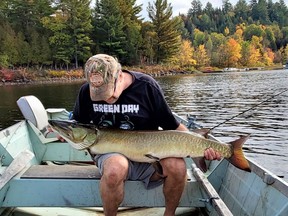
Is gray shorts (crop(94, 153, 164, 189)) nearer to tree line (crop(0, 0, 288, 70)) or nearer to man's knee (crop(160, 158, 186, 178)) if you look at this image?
man's knee (crop(160, 158, 186, 178))

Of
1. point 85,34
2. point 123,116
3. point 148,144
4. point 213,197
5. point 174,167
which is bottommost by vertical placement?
point 213,197

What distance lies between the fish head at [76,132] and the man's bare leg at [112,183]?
0.78 ft

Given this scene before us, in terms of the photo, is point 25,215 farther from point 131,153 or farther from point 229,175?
point 229,175

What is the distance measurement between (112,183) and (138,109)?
2.32 feet

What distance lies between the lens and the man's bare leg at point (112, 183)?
A: 278 cm

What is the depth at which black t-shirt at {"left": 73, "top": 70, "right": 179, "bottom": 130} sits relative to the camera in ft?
10.3

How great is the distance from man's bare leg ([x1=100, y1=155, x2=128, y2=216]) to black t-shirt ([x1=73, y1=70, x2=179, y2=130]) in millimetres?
404

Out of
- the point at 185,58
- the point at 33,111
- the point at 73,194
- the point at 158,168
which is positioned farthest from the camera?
the point at 185,58

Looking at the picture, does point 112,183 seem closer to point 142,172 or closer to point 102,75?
point 142,172

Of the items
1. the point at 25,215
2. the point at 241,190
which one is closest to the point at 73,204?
the point at 25,215

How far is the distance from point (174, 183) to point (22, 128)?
11.0 ft

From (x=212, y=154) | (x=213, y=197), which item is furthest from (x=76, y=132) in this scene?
(x=213, y=197)

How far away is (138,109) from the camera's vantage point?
3.15 meters

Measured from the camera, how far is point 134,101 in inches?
124
